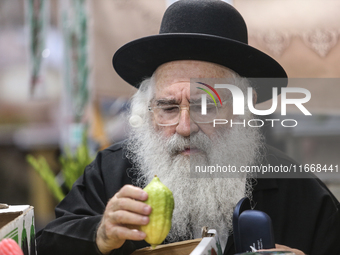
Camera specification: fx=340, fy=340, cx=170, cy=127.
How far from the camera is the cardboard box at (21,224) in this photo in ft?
3.77

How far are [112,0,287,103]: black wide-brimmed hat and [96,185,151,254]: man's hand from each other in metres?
1.04

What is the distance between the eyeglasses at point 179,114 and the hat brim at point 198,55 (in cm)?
31

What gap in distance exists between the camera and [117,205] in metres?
1.18

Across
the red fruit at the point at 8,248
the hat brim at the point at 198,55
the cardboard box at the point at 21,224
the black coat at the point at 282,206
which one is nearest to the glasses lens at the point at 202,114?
the hat brim at the point at 198,55

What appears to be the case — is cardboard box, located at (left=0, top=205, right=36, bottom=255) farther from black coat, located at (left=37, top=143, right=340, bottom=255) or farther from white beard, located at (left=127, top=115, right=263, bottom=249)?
white beard, located at (left=127, top=115, right=263, bottom=249)

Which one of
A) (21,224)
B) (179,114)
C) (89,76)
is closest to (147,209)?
(21,224)

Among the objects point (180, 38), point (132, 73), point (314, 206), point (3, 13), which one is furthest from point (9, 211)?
point (3, 13)

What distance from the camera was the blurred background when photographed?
283cm

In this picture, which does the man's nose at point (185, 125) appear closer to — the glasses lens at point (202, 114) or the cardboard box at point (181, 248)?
the glasses lens at point (202, 114)

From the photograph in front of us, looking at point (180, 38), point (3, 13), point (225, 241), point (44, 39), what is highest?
point (3, 13)

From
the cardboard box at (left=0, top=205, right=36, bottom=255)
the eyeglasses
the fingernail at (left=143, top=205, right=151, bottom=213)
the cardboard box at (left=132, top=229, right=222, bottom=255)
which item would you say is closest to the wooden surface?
the cardboard box at (left=132, top=229, right=222, bottom=255)

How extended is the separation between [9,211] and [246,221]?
85 cm

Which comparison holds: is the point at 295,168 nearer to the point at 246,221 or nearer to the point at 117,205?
the point at 246,221

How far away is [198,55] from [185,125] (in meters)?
0.45
